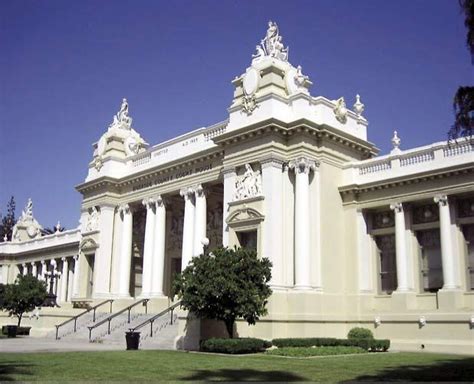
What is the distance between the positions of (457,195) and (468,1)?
17.9 metres

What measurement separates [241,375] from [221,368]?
210 centimetres

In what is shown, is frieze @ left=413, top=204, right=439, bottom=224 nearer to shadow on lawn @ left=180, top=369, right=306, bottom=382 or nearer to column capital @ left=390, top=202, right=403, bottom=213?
column capital @ left=390, top=202, right=403, bottom=213

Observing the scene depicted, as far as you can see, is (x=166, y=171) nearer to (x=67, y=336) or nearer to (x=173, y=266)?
(x=173, y=266)

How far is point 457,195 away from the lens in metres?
29.8

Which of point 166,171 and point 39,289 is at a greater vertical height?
point 166,171

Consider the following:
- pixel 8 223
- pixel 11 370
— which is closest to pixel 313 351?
pixel 11 370

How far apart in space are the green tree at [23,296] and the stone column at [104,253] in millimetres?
3885

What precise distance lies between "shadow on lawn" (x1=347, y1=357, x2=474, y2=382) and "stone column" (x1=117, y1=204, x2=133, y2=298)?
27.5 meters

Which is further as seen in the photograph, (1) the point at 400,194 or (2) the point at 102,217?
(2) the point at 102,217

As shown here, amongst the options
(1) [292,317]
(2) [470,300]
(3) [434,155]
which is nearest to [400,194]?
(3) [434,155]

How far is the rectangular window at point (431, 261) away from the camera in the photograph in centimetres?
3075

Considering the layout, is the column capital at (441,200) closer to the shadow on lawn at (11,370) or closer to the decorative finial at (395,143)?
the decorative finial at (395,143)

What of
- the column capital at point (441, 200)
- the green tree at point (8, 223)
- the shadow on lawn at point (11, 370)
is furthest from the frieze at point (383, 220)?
the green tree at point (8, 223)

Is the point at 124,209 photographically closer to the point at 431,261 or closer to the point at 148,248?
the point at 148,248
